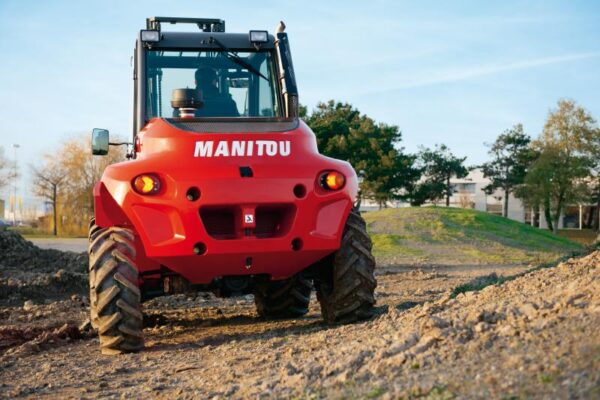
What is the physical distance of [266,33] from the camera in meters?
8.99

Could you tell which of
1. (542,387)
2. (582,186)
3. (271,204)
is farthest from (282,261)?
(582,186)

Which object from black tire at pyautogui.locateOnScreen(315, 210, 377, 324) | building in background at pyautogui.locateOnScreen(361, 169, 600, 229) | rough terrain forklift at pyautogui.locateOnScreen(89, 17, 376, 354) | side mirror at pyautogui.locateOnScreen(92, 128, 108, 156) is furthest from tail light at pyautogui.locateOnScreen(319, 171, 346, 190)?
building in background at pyautogui.locateOnScreen(361, 169, 600, 229)

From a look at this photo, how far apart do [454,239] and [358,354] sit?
821 inches

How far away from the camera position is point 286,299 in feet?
31.5

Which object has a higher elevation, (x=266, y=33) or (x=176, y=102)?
(x=266, y=33)

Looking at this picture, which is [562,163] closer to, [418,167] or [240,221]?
[418,167]

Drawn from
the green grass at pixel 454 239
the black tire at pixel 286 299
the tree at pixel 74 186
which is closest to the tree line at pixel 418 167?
the tree at pixel 74 186

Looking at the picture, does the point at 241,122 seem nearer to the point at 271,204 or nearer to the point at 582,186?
the point at 271,204

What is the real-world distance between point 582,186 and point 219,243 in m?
61.7

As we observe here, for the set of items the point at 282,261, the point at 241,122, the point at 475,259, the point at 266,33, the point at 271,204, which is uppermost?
the point at 266,33

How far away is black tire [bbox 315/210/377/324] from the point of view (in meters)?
7.88

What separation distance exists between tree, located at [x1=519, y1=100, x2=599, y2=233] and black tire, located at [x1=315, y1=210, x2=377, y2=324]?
2255 inches

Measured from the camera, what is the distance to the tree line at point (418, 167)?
167 ft

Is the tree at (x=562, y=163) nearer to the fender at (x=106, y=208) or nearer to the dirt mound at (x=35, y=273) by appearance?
the dirt mound at (x=35, y=273)
